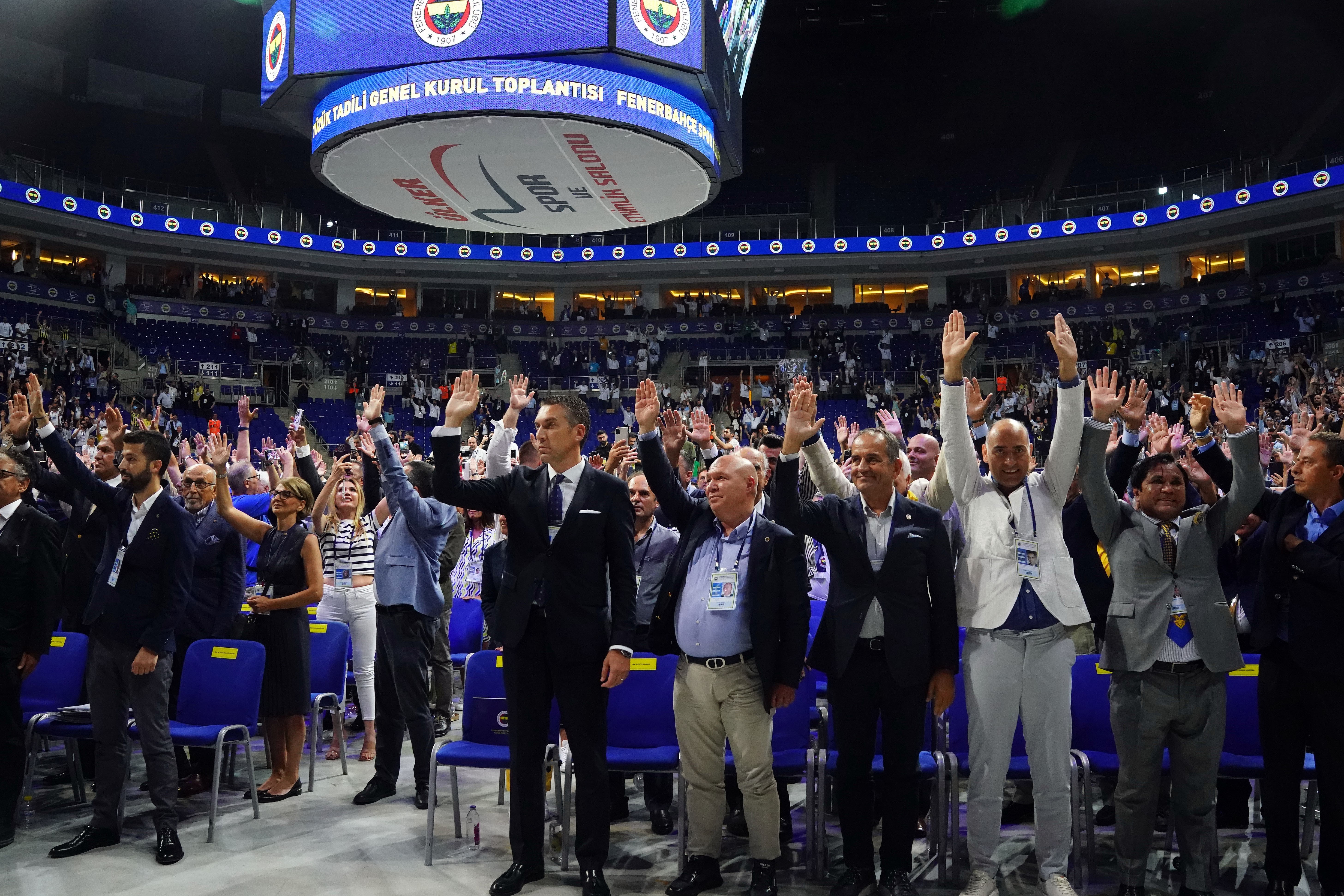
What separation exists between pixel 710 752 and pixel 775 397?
908 inches

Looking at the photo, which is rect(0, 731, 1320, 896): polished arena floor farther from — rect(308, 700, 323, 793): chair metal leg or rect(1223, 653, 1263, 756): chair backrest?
rect(1223, 653, 1263, 756): chair backrest

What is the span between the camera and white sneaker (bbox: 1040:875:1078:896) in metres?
3.82

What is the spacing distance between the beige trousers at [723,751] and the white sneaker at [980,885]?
30.0 inches

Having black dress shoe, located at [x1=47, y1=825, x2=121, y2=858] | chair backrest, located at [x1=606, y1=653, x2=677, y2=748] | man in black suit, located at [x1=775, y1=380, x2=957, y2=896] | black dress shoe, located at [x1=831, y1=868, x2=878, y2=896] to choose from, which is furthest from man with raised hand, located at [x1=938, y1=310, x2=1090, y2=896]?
black dress shoe, located at [x1=47, y1=825, x2=121, y2=858]

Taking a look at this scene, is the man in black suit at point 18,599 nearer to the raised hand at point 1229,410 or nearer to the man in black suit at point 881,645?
the man in black suit at point 881,645

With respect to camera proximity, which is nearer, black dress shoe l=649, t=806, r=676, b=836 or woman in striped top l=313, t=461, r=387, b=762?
black dress shoe l=649, t=806, r=676, b=836

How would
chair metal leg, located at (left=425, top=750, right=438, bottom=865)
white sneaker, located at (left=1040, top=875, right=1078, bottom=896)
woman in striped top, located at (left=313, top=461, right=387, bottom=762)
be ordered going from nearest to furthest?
1. white sneaker, located at (left=1040, top=875, right=1078, bottom=896)
2. chair metal leg, located at (left=425, top=750, right=438, bottom=865)
3. woman in striped top, located at (left=313, top=461, right=387, bottom=762)

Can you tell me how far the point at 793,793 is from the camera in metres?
5.61

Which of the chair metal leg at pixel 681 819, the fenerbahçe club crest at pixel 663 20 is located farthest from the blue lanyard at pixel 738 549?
the fenerbahçe club crest at pixel 663 20

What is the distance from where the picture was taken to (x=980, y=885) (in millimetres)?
3891

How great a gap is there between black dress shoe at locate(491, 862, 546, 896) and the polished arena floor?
0.06m

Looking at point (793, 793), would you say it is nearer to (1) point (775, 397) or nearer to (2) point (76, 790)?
(2) point (76, 790)

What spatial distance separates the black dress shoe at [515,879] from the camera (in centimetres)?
406

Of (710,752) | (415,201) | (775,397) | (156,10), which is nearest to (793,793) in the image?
(710,752)
